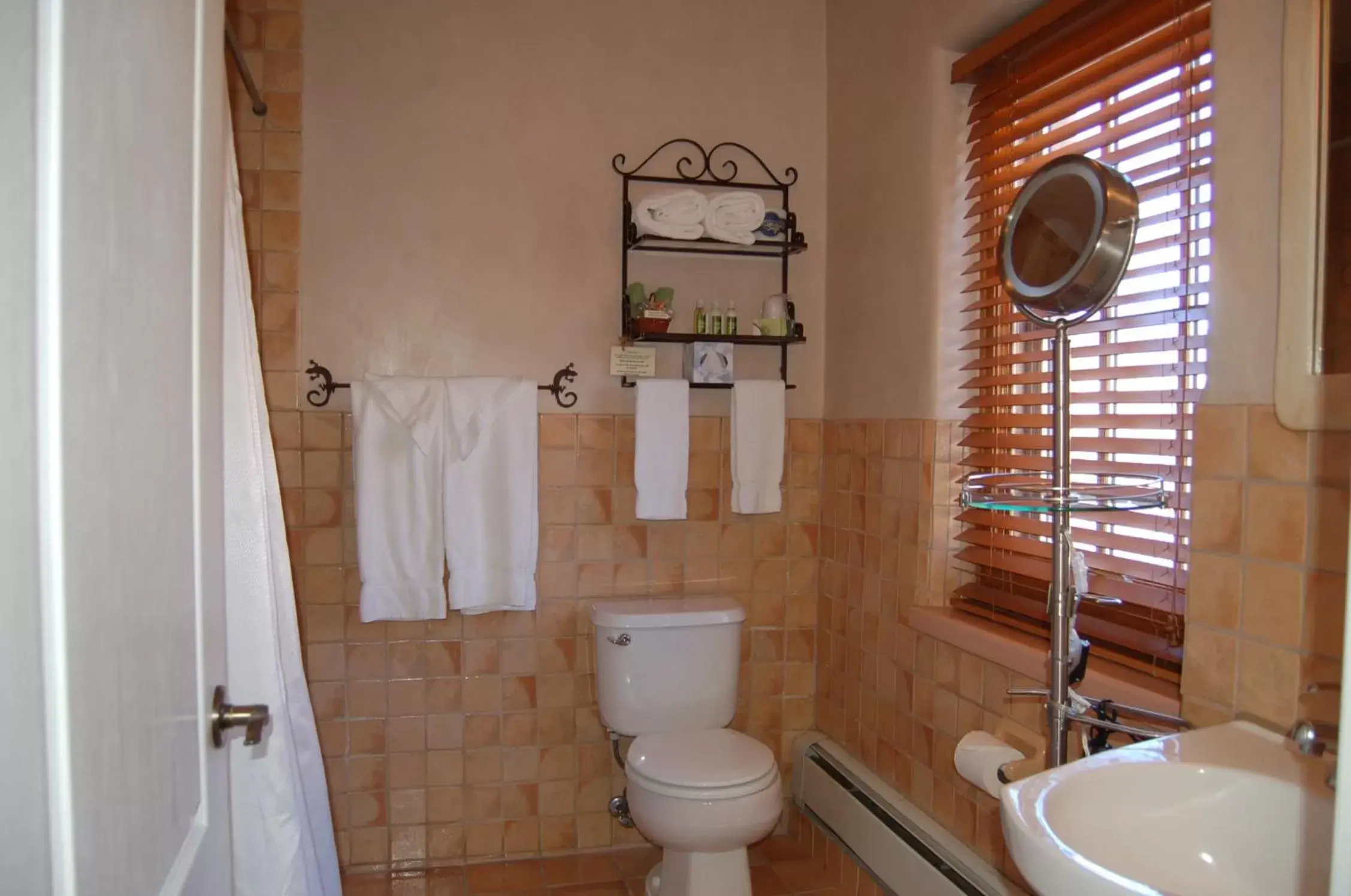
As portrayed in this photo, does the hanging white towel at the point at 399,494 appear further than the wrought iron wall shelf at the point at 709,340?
No

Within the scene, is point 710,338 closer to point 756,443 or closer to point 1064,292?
point 756,443

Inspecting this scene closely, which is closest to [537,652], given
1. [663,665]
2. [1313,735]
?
[663,665]

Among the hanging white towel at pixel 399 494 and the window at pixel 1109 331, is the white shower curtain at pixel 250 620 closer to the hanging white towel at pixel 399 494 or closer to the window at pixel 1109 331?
the hanging white towel at pixel 399 494

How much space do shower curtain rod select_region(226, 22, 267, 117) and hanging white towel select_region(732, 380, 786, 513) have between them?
1.48 metres

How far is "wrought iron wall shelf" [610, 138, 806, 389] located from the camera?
247cm

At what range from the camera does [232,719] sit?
3.12ft

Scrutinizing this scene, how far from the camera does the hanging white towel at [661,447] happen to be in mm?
2441

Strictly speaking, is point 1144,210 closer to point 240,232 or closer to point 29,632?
point 240,232

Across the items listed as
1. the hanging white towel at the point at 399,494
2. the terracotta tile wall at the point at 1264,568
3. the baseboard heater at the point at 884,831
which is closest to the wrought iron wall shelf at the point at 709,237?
the hanging white towel at the point at 399,494

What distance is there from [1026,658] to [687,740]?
2.99 feet

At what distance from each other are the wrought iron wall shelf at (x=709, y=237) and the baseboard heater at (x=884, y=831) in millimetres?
1119

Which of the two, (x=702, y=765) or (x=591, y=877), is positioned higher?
(x=702, y=765)

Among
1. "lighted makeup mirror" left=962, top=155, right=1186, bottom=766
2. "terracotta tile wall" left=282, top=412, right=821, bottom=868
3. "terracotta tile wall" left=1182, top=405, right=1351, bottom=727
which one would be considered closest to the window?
"terracotta tile wall" left=1182, top=405, right=1351, bottom=727

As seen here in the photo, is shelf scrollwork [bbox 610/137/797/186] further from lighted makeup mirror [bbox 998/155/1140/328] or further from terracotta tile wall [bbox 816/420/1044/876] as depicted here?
lighted makeup mirror [bbox 998/155/1140/328]
